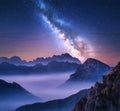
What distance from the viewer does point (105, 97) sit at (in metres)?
116

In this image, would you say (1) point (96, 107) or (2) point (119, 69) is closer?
(1) point (96, 107)

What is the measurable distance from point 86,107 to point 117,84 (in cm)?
1380

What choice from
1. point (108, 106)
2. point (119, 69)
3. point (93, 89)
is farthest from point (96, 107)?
point (119, 69)

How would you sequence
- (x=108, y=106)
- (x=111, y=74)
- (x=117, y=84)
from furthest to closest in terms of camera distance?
(x=111, y=74)
(x=117, y=84)
(x=108, y=106)

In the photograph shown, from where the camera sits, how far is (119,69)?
130375 millimetres

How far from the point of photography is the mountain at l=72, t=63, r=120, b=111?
373ft

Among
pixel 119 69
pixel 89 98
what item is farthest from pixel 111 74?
pixel 89 98

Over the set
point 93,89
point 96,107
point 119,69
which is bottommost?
point 96,107

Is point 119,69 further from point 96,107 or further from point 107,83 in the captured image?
point 96,107

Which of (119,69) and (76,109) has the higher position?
(119,69)

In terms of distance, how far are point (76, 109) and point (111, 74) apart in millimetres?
18823

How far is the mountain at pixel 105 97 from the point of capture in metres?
114

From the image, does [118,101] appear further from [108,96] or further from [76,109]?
[76,109]

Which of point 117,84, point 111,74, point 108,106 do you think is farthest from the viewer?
point 111,74
